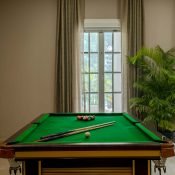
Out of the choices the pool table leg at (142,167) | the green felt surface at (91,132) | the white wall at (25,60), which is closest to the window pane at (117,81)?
the white wall at (25,60)

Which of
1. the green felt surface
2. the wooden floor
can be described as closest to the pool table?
the green felt surface

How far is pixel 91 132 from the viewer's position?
7.75 feet

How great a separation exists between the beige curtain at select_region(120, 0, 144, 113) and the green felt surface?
→ 1.85m

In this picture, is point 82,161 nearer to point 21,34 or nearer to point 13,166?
point 13,166

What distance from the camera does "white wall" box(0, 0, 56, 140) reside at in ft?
16.8

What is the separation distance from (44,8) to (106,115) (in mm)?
2856

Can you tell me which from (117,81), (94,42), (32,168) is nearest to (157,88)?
(117,81)

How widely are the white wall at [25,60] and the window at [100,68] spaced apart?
0.74 metres

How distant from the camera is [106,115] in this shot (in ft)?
11.3

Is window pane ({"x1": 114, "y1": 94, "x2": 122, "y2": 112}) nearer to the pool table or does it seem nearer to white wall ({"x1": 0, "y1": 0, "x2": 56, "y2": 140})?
white wall ({"x1": 0, "y1": 0, "x2": 56, "y2": 140})

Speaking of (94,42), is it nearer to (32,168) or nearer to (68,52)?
(68,52)

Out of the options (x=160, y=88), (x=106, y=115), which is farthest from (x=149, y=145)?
(x=160, y=88)

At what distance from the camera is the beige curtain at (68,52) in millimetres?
4949

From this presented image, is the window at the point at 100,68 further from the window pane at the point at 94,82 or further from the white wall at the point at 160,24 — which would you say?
the white wall at the point at 160,24
